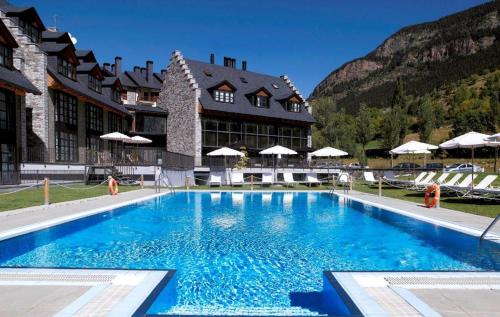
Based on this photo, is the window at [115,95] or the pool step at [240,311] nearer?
the pool step at [240,311]

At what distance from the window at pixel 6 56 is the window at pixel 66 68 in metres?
4.95

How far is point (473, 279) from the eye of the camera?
509cm

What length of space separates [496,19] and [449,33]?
22.4 m

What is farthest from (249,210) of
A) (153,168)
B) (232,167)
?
(232,167)

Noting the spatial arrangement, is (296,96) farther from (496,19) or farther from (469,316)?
(496,19)

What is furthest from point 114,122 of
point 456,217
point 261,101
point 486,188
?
point 456,217

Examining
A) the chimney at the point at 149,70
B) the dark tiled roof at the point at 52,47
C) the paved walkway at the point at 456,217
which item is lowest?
the paved walkway at the point at 456,217

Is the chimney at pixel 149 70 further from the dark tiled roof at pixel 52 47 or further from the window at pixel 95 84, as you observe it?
→ the dark tiled roof at pixel 52 47

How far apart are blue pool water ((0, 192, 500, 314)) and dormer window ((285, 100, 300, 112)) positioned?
91.1 feet

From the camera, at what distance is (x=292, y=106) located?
135ft

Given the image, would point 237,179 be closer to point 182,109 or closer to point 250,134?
point 250,134

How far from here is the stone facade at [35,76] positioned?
2472cm

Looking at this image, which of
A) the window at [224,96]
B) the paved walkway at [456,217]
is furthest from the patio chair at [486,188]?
the window at [224,96]

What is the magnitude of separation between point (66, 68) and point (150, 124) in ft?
36.5
